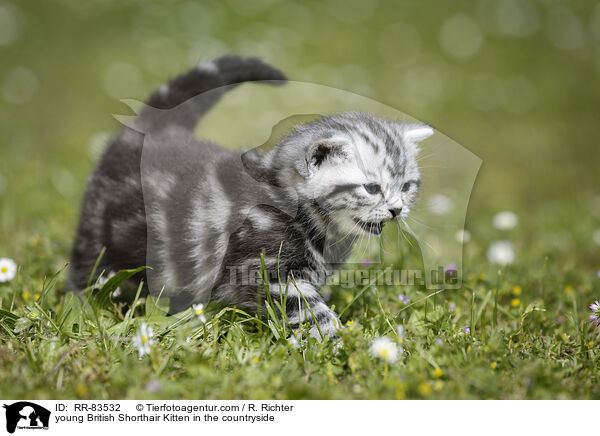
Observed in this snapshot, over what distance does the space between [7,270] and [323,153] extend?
4.72ft

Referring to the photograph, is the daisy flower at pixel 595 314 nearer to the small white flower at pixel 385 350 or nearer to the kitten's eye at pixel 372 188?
the small white flower at pixel 385 350

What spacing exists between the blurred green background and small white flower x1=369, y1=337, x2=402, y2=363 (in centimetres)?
160

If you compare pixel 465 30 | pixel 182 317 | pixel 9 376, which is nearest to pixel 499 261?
pixel 182 317

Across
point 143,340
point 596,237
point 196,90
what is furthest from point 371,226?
point 596,237

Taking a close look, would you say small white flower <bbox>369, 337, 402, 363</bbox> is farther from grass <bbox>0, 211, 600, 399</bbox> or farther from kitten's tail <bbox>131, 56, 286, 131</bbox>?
kitten's tail <bbox>131, 56, 286, 131</bbox>

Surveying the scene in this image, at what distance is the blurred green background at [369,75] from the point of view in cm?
347

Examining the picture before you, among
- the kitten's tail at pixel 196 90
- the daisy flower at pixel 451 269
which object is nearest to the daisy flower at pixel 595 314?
the daisy flower at pixel 451 269

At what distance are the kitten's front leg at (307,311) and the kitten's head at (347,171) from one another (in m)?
0.25

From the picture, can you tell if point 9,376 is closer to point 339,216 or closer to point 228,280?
point 228,280

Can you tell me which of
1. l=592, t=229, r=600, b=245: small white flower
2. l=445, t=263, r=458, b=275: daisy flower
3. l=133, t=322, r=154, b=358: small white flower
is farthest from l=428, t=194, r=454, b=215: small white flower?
l=133, t=322, r=154, b=358: small white flower
